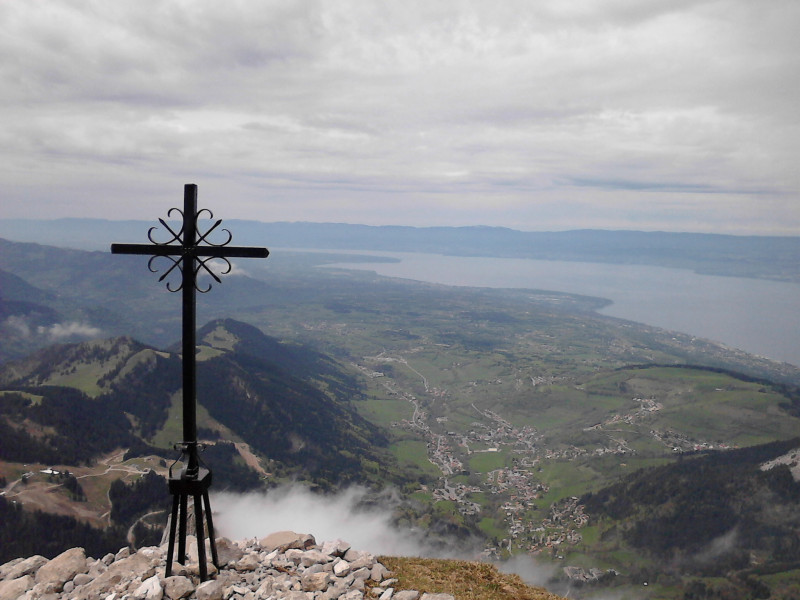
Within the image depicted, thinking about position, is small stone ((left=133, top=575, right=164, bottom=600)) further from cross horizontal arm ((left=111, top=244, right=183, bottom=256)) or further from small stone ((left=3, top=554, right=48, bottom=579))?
cross horizontal arm ((left=111, top=244, right=183, bottom=256))

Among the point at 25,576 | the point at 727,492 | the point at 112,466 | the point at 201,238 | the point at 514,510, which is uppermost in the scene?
the point at 201,238

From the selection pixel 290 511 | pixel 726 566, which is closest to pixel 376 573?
pixel 290 511

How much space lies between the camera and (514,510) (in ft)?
604

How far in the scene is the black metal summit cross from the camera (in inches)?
469

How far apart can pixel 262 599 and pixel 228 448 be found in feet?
683

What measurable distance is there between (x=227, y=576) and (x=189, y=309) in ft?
23.4

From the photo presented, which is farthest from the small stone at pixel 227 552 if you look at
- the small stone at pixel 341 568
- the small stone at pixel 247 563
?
the small stone at pixel 341 568

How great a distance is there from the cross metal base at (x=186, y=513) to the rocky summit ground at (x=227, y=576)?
0.38 m

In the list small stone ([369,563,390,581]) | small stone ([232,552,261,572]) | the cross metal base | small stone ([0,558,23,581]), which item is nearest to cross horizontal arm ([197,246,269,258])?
the cross metal base

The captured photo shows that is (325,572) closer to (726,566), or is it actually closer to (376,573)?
(376,573)

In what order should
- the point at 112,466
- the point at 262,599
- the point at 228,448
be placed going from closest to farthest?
1. the point at 262,599
2. the point at 112,466
3. the point at 228,448

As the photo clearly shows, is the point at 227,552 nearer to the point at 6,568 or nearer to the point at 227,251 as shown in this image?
the point at 6,568

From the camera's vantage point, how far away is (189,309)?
12445mm

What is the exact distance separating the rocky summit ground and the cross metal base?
38 cm
